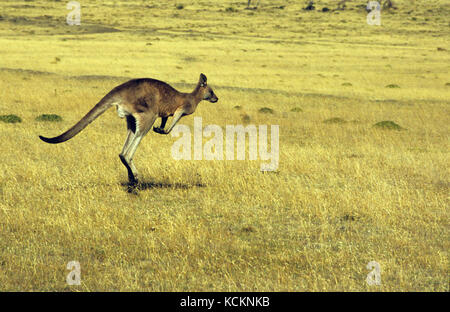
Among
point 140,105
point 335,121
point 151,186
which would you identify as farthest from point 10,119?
point 335,121

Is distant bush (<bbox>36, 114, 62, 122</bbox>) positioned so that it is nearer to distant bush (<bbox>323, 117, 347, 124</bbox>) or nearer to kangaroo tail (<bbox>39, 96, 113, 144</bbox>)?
distant bush (<bbox>323, 117, 347, 124</bbox>)

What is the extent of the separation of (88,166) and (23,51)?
43.4 meters

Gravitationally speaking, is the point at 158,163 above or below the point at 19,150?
below

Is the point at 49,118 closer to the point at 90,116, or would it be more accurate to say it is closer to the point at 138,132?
the point at 138,132

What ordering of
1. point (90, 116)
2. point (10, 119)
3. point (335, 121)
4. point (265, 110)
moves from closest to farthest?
point (90, 116) < point (10, 119) < point (335, 121) < point (265, 110)

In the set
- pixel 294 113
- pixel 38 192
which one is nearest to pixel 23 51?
pixel 294 113

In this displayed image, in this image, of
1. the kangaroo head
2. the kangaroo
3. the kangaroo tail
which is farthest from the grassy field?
the kangaroo head

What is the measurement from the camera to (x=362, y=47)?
7031cm

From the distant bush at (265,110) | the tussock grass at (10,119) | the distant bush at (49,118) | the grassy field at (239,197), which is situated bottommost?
the grassy field at (239,197)

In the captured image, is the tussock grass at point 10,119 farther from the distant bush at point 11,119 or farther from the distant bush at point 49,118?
the distant bush at point 49,118

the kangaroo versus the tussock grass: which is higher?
the tussock grass

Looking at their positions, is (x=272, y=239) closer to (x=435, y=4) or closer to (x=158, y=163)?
(x=158, y=163)

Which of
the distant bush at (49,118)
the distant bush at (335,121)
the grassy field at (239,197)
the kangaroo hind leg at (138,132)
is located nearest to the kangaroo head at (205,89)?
the kangaroo hind leg at (138,132)
